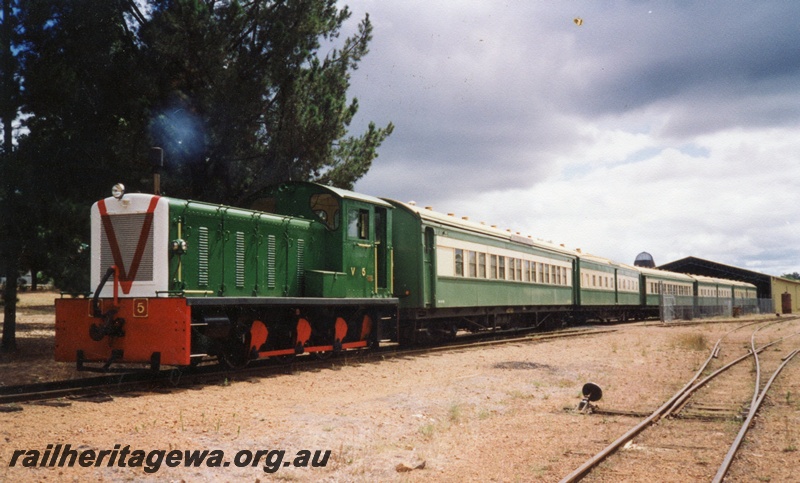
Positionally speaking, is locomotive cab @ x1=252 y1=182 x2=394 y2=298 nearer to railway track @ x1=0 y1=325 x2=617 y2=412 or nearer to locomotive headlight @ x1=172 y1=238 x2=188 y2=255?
railway track @ x1=0 y1=325 x2=617 y2=412

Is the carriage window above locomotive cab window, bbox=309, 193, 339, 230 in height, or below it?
below

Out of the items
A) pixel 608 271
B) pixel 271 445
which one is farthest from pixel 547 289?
pixel 271 445

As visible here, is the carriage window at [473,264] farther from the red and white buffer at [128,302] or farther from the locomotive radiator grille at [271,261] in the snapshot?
the red and white buffer at [128,302]

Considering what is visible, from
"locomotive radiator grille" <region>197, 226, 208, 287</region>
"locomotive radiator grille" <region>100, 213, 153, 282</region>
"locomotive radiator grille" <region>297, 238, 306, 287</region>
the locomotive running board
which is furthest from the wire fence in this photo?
"locomotive radiator grille" <region>100, 213, 153, 282</region>

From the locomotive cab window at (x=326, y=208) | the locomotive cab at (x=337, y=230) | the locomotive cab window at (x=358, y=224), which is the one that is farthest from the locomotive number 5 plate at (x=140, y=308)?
the locomotive cab window at (x=358, y=224)

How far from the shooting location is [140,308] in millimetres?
9391

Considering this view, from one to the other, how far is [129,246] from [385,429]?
549cm

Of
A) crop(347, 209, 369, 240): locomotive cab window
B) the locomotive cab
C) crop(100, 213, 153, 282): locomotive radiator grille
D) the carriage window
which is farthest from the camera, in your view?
the carriage window

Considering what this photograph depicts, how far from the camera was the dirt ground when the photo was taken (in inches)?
A: 217

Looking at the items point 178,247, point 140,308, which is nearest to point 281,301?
point 178,247

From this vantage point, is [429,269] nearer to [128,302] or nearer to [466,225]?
[466,225]

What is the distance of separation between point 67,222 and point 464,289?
10.2m

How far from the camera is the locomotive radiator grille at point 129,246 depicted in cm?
988

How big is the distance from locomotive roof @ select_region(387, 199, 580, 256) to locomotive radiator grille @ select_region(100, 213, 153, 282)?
7.20 meters
